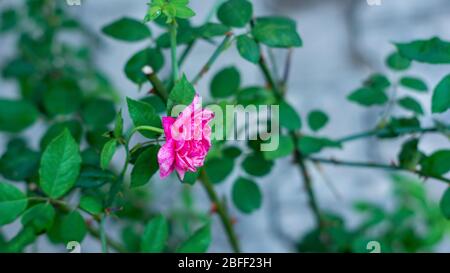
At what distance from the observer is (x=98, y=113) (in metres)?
0.93

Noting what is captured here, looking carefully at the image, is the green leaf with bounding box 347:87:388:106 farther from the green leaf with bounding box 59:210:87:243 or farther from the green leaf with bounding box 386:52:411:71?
the green leaf with bounding box 59:210:87:243

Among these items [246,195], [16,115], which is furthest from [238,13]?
[16,115]

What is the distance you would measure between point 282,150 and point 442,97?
23 centimetres

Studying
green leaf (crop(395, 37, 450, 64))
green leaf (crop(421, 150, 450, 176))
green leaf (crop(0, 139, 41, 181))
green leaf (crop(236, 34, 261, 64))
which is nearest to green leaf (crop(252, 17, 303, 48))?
green leaf (crop(236, 34, 261, 64))

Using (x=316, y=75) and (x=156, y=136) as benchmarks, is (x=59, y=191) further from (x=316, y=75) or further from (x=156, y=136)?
(x=316, y=75)

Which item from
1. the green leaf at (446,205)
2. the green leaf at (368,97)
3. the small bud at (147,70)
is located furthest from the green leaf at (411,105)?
the small bud at (147,70)

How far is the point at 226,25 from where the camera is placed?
29.4 inches

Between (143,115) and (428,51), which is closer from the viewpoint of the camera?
(143,115)

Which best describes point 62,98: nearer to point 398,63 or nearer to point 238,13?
point 238,13

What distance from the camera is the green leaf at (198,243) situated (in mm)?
682

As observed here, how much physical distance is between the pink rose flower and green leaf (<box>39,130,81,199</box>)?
0.11 metres

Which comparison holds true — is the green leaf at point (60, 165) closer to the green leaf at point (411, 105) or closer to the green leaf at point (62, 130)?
the green leaf at point (62, 130)

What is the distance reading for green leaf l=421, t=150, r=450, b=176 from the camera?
0.76 m
